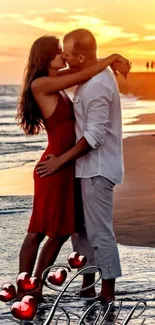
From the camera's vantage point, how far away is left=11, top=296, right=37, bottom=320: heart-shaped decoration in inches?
140

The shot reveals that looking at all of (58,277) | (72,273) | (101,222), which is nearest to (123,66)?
(101,222)

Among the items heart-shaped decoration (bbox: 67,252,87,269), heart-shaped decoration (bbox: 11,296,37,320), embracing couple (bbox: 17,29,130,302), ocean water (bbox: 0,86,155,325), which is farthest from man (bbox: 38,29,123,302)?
heart-shaped decoration (bbox: 11,296,37,320)

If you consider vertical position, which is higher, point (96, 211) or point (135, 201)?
point (96, 211)

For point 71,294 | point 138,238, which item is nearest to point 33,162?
point 138,238

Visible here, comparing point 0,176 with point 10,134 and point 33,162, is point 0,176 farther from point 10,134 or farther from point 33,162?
point 10,134

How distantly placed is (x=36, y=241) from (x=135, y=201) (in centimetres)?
432

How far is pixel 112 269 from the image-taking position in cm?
571

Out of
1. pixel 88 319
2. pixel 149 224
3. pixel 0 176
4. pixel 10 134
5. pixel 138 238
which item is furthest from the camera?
pixel 10 134

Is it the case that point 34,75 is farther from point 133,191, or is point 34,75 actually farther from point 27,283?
point 133,191

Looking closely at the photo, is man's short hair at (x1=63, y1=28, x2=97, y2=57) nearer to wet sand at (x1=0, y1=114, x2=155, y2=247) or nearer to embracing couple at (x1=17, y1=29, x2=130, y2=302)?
embracing couple at (x1=17, y1=29, x2=130, y2=302)

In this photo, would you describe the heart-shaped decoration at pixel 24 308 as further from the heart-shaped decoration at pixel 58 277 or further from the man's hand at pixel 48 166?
the man's hand at pixel 48 166

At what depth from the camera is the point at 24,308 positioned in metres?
3.57

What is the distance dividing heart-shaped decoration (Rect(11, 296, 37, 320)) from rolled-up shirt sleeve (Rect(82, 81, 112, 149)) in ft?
6.64

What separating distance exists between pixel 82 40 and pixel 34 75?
371 millimetres
